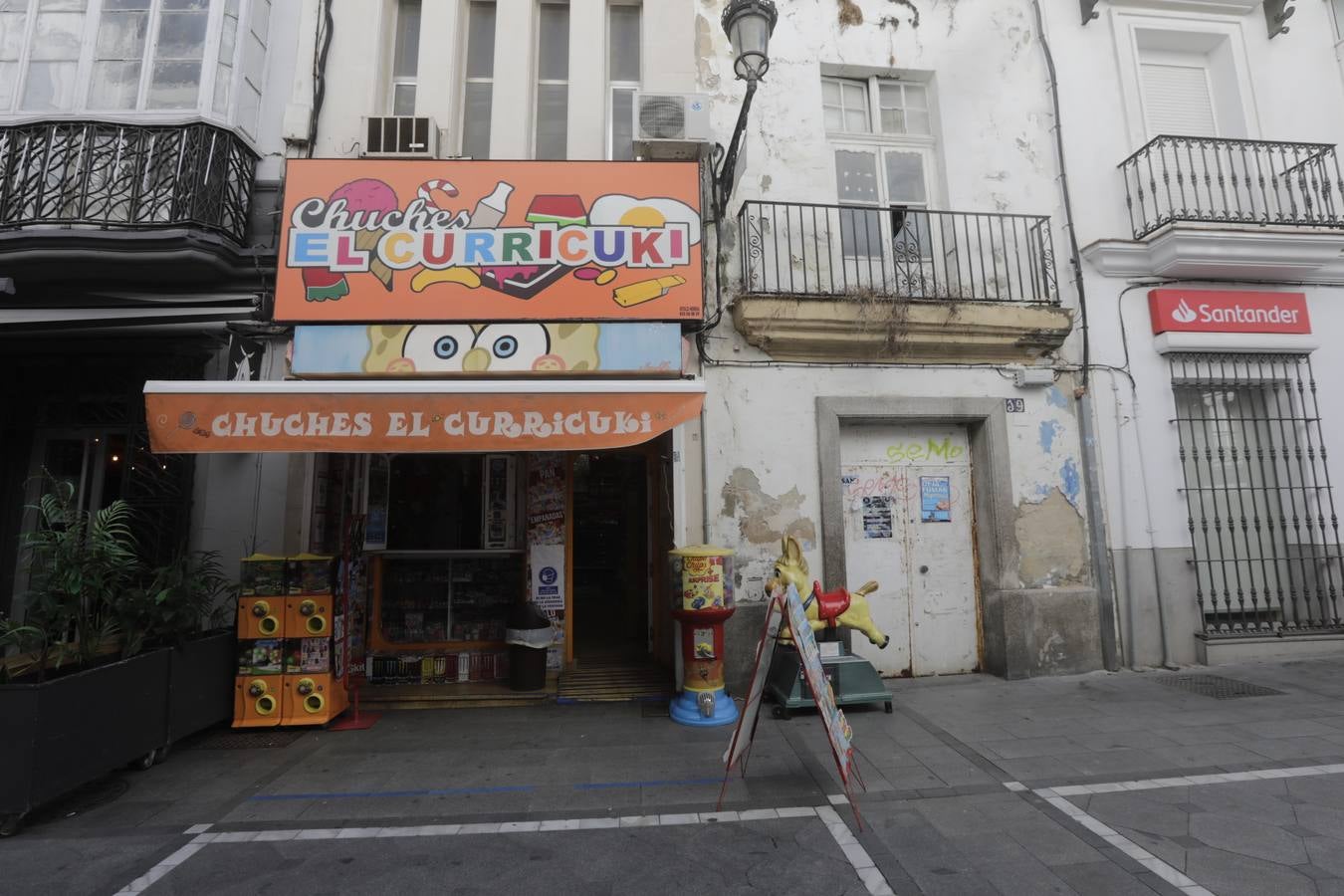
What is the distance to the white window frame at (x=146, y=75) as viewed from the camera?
21.1ft

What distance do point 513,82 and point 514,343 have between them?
11.0 feet

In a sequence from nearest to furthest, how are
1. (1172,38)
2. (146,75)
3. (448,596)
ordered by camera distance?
1. (146,75)
2. (448,596)
3. (1172,38)

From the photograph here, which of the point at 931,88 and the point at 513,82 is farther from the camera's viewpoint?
the point at 931,88

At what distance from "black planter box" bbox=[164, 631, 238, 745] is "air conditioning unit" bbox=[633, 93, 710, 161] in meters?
5.94

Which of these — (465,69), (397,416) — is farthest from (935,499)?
(465,69)

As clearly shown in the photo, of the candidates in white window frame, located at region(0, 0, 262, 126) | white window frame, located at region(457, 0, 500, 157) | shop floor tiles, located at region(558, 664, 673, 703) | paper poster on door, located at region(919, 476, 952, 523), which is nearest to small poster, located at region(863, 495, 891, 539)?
paper poster on door, located at region(919, 476, 952, 523)

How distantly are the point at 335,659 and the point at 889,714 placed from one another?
4.96m

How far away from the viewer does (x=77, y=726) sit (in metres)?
3.89

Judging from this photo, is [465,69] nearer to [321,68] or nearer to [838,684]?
[321,68]

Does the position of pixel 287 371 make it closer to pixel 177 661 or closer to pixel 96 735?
pixel 177 661

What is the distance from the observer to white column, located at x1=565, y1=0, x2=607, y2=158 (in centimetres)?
716

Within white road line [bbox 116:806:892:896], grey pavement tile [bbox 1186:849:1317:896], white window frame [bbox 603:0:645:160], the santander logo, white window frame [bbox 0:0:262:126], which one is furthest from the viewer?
white window frame [bbox 603:0:645:160]

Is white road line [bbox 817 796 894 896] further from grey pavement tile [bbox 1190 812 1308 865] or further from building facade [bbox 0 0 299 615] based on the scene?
building facade [bbox 0 0 299 615]

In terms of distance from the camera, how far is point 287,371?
6.23 metres
